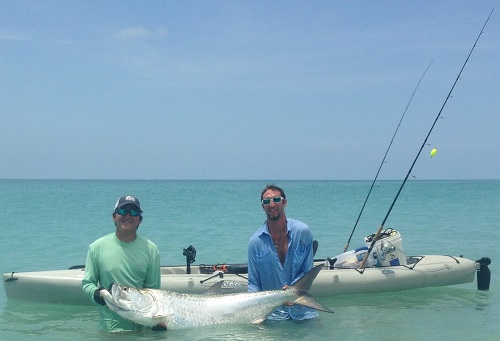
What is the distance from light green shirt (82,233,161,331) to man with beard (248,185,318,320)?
121 cm

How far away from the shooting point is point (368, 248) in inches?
422

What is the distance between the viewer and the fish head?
5.14 meters

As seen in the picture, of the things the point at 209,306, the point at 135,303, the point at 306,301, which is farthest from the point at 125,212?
the point at 306,301

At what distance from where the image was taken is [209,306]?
19.7ft

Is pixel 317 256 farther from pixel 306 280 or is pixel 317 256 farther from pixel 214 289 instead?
pixel 306 280

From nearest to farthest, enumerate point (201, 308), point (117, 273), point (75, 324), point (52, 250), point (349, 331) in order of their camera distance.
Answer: point (117, 273), point (201, 308), point (349, 331), point (75, 324), point (52, 250)

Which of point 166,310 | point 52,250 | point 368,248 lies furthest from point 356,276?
point 52,250

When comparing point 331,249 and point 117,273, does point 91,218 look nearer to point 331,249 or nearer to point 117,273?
point 331,249

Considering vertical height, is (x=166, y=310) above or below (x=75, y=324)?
above

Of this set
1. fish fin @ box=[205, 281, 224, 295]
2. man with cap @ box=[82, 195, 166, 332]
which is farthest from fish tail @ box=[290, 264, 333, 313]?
man with cap @ box=[82, 195, 166, 332]

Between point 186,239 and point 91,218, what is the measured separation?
12966mm

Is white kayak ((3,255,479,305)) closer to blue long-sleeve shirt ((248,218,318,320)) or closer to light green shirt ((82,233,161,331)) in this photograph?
blue long-sleeve shirt ((248,218,318,320))

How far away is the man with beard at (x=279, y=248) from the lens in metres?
6.11

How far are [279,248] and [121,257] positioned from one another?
169 cm
